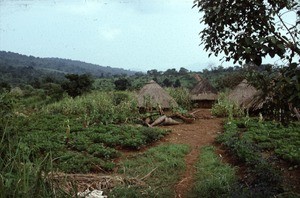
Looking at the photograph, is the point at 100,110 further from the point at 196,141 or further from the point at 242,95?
the point at 242,95

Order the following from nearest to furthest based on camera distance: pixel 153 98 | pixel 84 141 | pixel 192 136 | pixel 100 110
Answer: pixel 84 141, pixel 192 136, pixel 100 110, pixel 153 98

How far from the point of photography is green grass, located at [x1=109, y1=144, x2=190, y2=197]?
5168 millimetres

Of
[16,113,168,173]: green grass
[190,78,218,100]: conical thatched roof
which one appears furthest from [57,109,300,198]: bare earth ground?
[190,78,218,100]: conical thatched roof

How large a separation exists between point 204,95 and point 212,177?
10203mm

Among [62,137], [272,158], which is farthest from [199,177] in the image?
[62,137]

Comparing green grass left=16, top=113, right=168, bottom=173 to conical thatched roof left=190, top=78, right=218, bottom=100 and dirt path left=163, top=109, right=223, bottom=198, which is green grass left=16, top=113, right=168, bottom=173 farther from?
conical thatched roof left=190, top=78, right=218, bottom=100

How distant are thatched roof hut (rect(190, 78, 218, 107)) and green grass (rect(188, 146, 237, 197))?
26.1ft

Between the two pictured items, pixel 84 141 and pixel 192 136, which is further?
pixel 192 136

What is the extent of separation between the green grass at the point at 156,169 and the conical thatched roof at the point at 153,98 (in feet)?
17.5

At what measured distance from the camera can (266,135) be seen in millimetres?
9180

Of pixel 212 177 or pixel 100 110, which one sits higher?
pixel 100 110

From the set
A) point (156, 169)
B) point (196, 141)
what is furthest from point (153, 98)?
point (156, 169)

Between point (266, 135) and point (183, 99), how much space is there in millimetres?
7163

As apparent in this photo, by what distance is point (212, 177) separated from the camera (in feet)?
19.9
